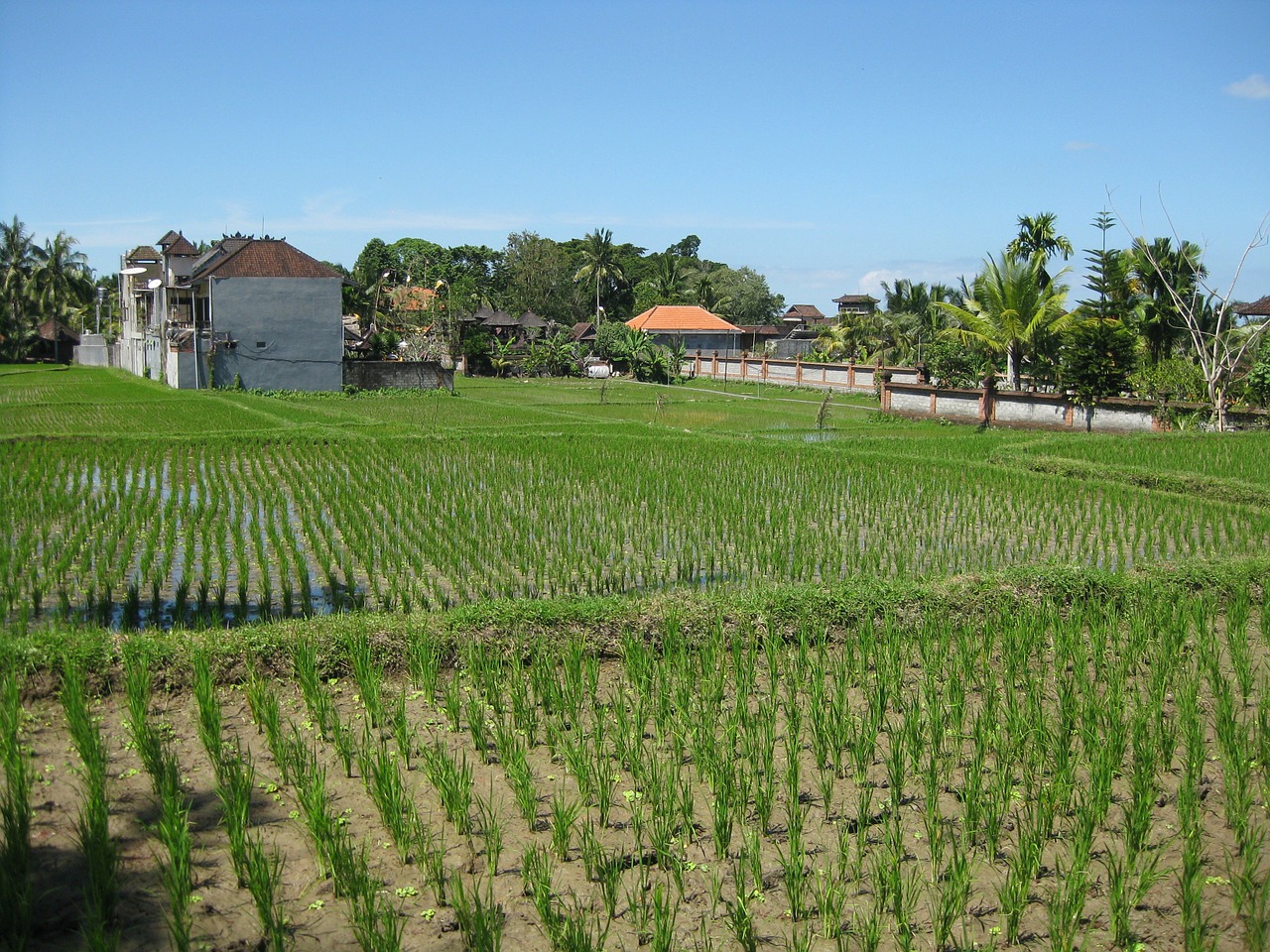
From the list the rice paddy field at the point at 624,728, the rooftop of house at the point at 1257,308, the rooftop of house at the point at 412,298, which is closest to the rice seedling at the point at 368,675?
the rice paddy field at the point at 624,728

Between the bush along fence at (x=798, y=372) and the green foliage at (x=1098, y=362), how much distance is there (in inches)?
215

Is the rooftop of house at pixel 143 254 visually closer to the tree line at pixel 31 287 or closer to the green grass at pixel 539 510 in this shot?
the tree line at pixel 31 287

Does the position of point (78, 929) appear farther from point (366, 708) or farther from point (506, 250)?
point (506, 250)

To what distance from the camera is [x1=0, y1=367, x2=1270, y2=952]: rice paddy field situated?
366cm

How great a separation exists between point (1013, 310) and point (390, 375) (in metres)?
15.9

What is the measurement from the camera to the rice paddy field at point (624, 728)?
3660 mm

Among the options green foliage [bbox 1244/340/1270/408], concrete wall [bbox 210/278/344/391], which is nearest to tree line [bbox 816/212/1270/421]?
green foliage [bbox 1244/340/1270/408]

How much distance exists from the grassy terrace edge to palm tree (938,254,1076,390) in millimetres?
16375

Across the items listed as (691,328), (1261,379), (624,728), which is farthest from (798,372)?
(624,728)

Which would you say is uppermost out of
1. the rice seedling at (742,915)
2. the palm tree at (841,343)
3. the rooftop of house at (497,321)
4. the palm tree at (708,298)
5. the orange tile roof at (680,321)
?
the palm tree at (708,298)

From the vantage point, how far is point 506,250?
59125mm

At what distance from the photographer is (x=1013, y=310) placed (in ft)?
77.8

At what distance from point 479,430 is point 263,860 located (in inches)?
594

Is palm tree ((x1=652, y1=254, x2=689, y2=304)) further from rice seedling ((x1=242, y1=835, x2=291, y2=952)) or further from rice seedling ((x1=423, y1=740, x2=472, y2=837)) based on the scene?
rice seedling ((x1=242, y1=835, x2=291, y2=952))
